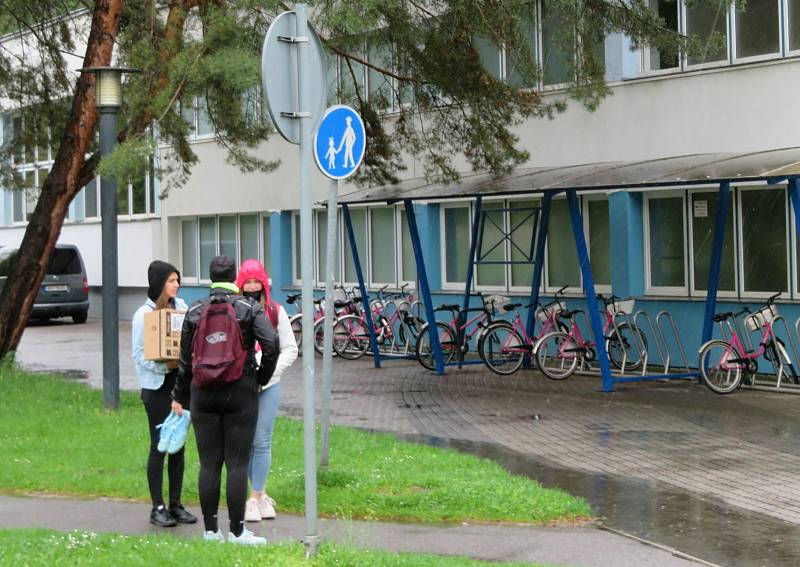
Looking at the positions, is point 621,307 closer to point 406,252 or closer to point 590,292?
point 590,292

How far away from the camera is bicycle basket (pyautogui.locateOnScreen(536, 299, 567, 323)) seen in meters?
18.5

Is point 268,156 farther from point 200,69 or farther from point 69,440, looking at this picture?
point 69,440

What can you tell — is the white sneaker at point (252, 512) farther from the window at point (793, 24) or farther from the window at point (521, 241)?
the window at point (521, 241)

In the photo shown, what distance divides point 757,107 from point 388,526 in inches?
414

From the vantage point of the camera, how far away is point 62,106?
20.2 meters

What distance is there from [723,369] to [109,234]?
6.88 m

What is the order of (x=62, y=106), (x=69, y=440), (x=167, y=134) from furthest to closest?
(x=62, y=106)
(x=167, y=134)
(x=69, y=440)

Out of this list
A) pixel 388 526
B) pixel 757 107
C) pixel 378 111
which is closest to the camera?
pixel 388 526

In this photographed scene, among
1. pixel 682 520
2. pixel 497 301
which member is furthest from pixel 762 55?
pixel 682 520

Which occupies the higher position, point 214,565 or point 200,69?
point 200,69

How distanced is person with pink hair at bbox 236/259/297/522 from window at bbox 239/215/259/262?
20048 mm

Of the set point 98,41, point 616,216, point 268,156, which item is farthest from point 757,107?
point 268,156

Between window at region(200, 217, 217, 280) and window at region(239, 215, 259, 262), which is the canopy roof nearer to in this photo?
window at region(239, 215, 259, 262)

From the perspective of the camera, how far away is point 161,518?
27.2ft
